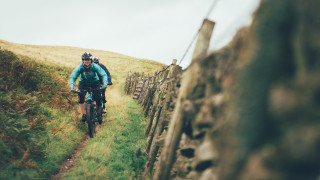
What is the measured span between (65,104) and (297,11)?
8178 millimetres

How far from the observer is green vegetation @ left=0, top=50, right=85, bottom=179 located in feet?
13.0

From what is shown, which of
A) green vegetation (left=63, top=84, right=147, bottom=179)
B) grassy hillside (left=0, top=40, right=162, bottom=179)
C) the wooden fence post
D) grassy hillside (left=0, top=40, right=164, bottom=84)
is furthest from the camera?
grassy hillside (left=0, top=40, right=164, bottom=84)

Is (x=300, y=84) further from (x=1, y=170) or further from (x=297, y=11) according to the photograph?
(x=1, y=170)

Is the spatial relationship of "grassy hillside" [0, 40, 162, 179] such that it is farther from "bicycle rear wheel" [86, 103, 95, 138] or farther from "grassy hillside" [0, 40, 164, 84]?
"grassy hillside" [0, 40, 164, 84]

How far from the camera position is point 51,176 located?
4227 mm

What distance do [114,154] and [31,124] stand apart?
249 centimetres

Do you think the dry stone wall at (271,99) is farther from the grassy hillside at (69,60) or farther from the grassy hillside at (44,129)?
the grassy hillside at (69,60)

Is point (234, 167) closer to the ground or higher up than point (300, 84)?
closer to the ground

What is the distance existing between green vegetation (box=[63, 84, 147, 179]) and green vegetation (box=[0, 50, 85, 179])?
26.0 inches

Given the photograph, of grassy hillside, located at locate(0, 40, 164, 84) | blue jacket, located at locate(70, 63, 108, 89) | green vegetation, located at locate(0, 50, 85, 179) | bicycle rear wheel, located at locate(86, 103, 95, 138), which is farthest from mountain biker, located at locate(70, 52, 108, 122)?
grassy hillside, located at locate(0, 40, 164, 84)

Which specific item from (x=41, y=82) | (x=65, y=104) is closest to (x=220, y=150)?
(x=65, y=104)

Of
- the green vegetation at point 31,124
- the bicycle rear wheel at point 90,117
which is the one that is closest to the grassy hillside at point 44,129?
the green vegetation at point 31,124

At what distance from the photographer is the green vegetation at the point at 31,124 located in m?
3.96

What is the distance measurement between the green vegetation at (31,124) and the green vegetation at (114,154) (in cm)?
66
